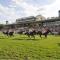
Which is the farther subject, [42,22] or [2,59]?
[42,22]

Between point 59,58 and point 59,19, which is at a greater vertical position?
point 59,19

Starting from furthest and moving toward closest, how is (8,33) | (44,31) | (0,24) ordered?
(0,24), (8,33), (44,31)

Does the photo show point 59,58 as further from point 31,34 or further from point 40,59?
point 31,34

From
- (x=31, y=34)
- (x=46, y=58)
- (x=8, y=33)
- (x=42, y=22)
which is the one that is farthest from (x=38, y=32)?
(x=42, y=22)

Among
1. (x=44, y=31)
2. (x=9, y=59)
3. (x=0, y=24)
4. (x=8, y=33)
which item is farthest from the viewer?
(x=0, y=24)

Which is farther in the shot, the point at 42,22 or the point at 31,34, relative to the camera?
the point at 42,22

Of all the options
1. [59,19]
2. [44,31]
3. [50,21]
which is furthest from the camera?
[50,21]

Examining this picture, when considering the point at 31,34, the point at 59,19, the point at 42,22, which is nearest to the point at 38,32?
the point at 31,34

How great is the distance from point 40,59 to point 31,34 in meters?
25.8

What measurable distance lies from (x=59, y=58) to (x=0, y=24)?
144 meters

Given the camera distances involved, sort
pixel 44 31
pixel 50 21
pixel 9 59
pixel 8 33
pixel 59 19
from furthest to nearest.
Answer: pixel 50 21 < pixel 59 19 < pixel 8 33 < pixel 44 31 < pixel 9 59

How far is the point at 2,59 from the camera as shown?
62.2ft

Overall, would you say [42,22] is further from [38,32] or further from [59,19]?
[38,32]

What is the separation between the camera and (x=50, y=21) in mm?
136750
